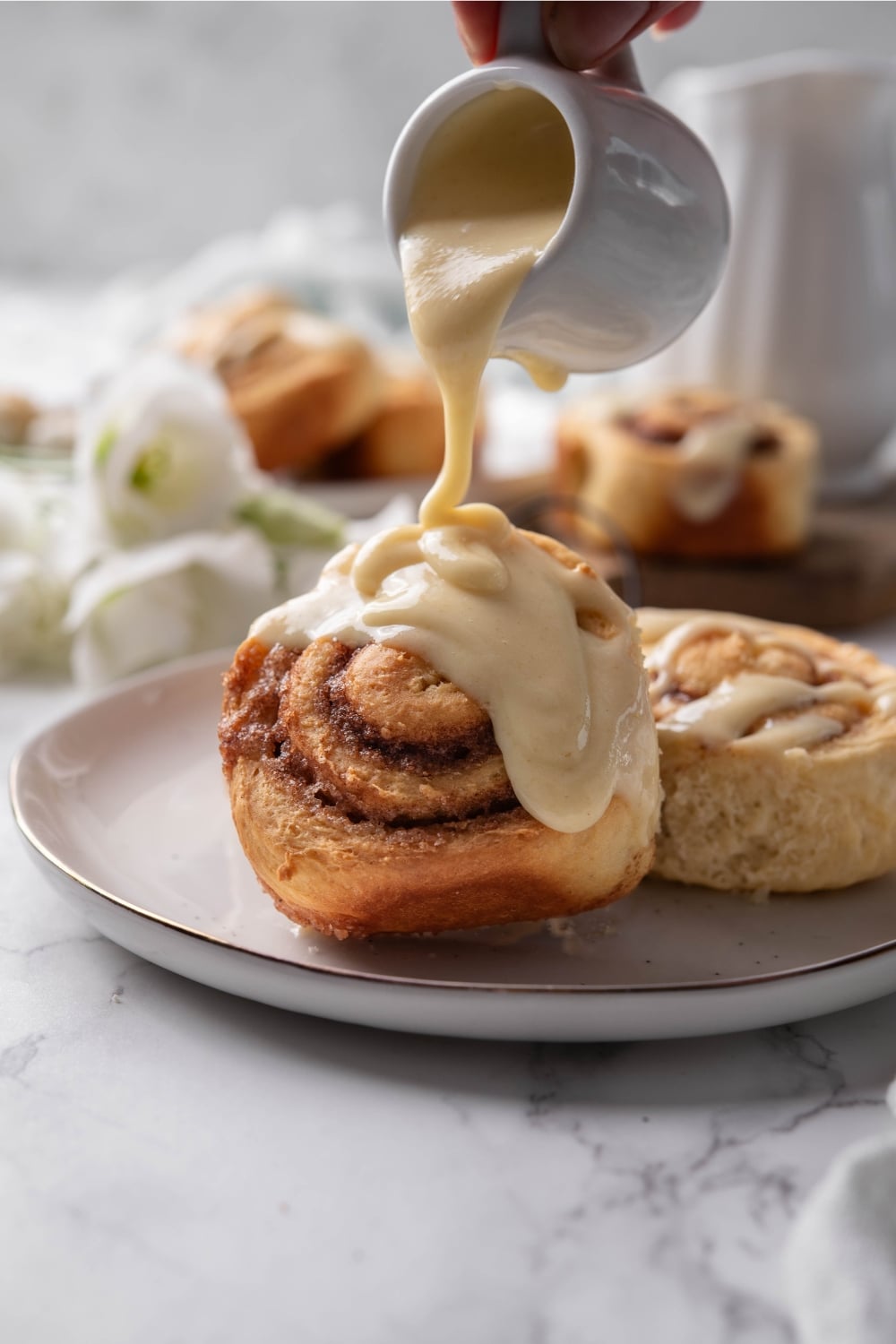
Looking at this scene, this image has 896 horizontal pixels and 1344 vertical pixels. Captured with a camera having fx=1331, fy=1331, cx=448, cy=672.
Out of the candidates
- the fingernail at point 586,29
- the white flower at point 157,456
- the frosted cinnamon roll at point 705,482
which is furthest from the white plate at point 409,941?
the frosted cinnamon roll at point 705,482

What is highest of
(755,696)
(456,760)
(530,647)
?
(530,647)

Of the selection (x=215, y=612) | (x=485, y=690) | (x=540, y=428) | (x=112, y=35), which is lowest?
(x=540, y=428)

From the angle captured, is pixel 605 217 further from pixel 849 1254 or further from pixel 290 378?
pixel 290 378

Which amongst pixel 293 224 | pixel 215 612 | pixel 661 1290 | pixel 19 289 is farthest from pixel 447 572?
pixel 19 289

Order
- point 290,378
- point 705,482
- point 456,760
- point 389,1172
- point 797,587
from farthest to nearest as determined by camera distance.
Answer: point 290,378 → point 705,482 → point 797,587 → point 456,760 → point 389,1172

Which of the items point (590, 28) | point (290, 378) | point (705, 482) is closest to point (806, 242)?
point (705, 482)

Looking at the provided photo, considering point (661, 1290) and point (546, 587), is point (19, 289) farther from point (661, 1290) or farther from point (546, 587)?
point (661, 1290)

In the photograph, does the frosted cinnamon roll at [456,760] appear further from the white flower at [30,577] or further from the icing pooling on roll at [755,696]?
the white flower at [30,577]
